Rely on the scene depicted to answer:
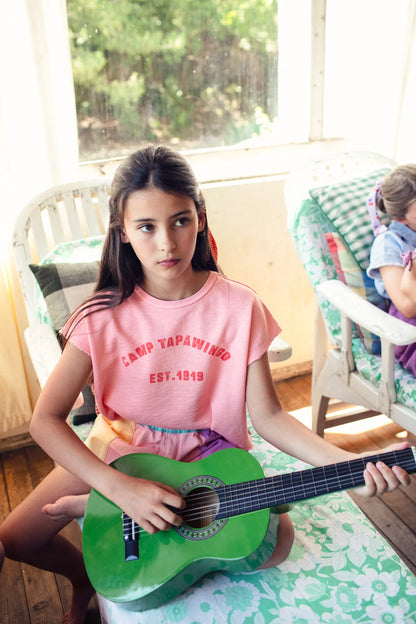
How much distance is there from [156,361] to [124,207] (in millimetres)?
330

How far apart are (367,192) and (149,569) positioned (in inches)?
61.6

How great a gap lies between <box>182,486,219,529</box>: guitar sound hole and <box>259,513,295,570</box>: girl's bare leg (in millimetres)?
137

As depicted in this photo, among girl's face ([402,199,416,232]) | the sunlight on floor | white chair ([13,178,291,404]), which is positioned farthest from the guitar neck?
the sunlight on floor

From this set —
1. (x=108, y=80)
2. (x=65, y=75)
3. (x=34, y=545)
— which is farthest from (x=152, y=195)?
(x=108, y=80)

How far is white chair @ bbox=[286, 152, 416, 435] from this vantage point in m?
1.78

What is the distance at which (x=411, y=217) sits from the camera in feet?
6.10

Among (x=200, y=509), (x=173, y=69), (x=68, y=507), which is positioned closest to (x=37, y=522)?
(x=68, y=507)

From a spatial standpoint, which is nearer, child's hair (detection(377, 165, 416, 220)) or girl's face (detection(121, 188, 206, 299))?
girl's face (detection(121, 188, 206, 299))

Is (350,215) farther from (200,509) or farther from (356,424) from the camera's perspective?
(200,509)

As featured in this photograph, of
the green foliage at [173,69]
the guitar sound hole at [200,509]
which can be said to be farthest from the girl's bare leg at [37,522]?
the green foliage at [173,69]

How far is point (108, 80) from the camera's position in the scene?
7.45 feet

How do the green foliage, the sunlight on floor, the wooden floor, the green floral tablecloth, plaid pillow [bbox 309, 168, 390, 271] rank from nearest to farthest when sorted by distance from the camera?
the green floral tablecloth
the wooden floor
plaid pillow [bbox 309, 168, 390, 271]
the green foliage
the sunlight on floor

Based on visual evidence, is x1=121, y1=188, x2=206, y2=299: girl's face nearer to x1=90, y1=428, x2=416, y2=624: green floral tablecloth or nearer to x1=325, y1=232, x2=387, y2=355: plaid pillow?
x1=90, y1=428, x2=416, y2=624: green floral tablecloth

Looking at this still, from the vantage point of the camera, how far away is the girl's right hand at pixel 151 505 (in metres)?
1.05
